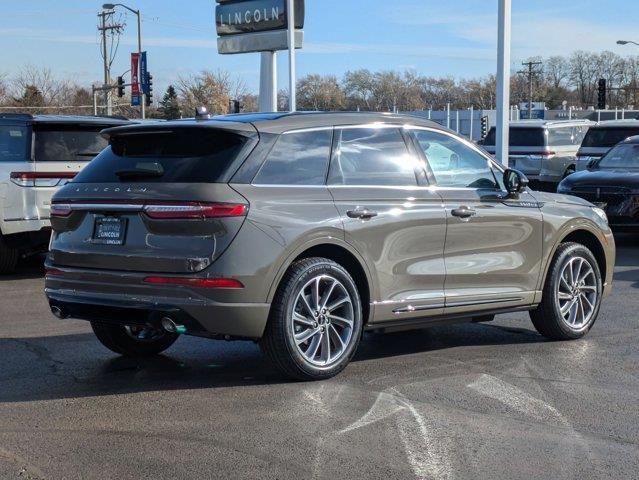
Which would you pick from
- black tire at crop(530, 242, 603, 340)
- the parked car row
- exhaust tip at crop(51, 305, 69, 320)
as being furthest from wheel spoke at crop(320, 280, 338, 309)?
the parked car row

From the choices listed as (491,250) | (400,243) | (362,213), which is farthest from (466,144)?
(362,213)

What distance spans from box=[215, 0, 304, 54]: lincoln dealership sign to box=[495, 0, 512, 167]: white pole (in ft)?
25.8

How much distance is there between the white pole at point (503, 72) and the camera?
16.8 metres

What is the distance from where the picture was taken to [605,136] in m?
22.1

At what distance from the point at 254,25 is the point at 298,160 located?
61.9 feet

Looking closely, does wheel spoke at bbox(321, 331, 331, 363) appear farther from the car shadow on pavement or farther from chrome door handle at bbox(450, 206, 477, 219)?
chrome door handle at bbox(450, 206, 477, 219)

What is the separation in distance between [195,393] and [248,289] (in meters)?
0.81

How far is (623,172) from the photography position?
14.5m

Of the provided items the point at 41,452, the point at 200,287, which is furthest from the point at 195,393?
the point at 41,452

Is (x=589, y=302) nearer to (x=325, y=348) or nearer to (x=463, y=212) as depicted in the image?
(x=463, y=212)

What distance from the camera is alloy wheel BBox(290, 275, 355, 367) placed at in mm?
5887

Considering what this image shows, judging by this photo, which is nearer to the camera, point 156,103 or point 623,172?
point 623,172

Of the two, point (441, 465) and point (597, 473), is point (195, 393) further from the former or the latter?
point (597, 473)

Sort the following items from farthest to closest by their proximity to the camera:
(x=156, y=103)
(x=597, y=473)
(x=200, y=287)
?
(x=156, y=103)
(x=200, y=287)
(x=597, y=473)
